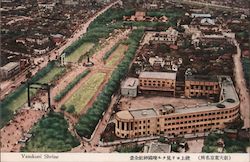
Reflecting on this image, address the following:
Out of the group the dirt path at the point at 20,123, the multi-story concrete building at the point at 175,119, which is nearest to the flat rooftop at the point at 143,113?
the multi-story concrete building at the point at 175,119

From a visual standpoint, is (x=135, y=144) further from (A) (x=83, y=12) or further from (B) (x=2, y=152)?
(A) (x=83, y=12)

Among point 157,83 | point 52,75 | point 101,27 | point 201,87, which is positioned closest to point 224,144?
point 201,87

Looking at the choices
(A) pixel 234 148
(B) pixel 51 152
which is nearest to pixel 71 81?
(B) pixel 51 152

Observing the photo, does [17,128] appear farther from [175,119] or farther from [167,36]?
[167,36]

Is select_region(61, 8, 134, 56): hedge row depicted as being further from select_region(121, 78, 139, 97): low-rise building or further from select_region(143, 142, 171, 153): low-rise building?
select_region(143, 142, 171, 153): low-rise building

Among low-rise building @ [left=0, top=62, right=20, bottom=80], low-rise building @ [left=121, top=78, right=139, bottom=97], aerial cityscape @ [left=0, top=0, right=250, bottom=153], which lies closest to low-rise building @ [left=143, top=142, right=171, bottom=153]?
aerial cityscape @ [left=0, top=0, right=250, bottom=153]
